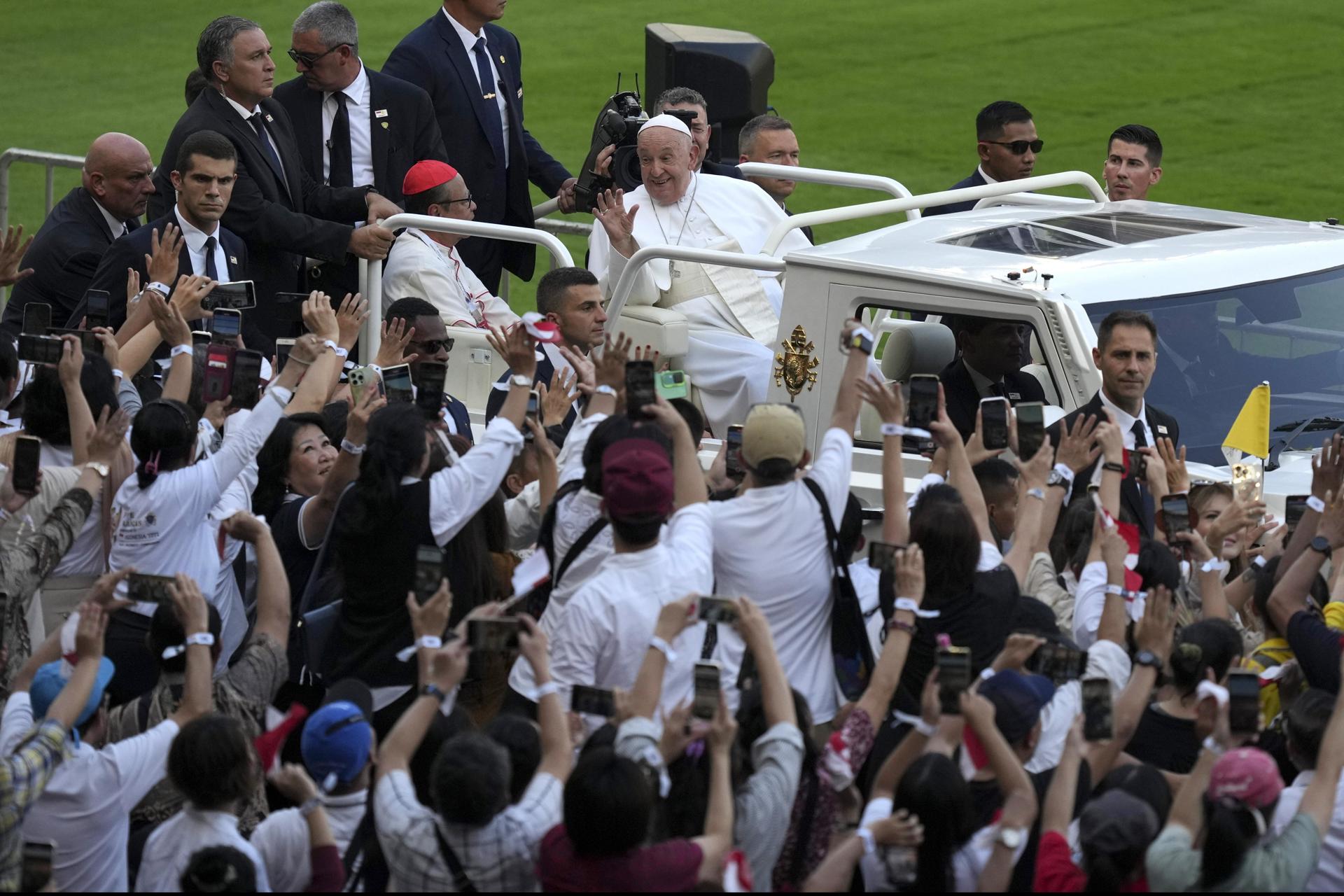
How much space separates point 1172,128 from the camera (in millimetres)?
21156

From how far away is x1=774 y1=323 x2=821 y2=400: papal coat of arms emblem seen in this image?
6676mm

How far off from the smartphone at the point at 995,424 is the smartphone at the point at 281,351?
9.48 feet

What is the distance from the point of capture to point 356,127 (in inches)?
339

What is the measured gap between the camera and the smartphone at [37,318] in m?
5.92

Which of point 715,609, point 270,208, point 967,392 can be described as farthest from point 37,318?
point 967,392

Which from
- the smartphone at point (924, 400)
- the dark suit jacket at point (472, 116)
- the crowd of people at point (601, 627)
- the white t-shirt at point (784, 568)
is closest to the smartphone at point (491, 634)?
the crowd of people at point (601, 627)

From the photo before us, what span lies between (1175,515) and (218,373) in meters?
2.68

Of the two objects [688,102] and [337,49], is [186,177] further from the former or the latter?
[688,102]

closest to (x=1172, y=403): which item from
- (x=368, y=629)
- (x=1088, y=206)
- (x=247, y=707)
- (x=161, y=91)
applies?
(x=1088, y=206)

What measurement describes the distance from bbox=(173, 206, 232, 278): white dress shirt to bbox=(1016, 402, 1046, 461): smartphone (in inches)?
121

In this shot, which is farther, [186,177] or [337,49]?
[337,49]

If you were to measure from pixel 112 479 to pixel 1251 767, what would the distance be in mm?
3178

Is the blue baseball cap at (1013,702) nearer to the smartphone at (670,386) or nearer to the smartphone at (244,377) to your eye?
the smartphone at (670,386)

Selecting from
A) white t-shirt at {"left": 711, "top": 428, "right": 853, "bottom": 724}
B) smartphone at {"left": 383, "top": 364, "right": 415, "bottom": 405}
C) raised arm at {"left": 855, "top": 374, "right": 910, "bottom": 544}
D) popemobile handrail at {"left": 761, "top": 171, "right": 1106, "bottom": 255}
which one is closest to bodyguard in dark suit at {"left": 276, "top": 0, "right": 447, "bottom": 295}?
popemobile handrail at {"left": 761, "top": 171, "right": 1106, "bottom": 255}
